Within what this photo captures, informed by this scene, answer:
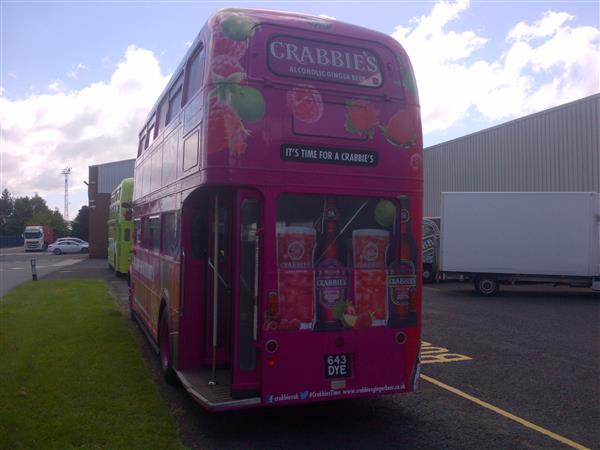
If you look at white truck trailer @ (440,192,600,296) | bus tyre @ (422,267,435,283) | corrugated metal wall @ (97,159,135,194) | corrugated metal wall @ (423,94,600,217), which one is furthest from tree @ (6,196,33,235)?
white truck trailer @ (440,192,600,296)

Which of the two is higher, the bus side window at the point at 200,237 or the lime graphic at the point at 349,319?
the bus side window at the point at 200,237

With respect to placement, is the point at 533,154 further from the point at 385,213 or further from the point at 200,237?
the point at 200,237

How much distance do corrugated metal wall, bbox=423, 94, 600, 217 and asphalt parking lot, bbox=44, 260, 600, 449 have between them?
13.3 meters

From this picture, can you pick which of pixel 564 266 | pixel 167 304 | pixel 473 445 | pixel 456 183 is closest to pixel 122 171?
pixel 456 183

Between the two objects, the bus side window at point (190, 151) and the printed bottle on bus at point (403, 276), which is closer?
the bus side window at point (190, 151)

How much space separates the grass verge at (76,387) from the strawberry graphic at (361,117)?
143 inches

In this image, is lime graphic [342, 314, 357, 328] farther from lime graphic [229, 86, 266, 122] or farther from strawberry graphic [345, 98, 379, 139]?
lime graphic [229, 86, 266, 122]

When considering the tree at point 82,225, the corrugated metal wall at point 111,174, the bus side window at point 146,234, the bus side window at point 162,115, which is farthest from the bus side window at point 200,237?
the tree at point 82,225

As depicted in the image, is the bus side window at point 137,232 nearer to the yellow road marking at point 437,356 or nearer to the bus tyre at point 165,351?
the bus tyre at point 165,351

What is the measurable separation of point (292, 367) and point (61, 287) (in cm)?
1678

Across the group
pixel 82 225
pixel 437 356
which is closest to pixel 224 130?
pixel 437 356

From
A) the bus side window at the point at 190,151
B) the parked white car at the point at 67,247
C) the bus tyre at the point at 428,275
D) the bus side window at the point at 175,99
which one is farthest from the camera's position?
the parked white car at the point at 67,247

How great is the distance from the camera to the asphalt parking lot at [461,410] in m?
6.00

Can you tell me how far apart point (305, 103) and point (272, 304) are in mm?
2079
